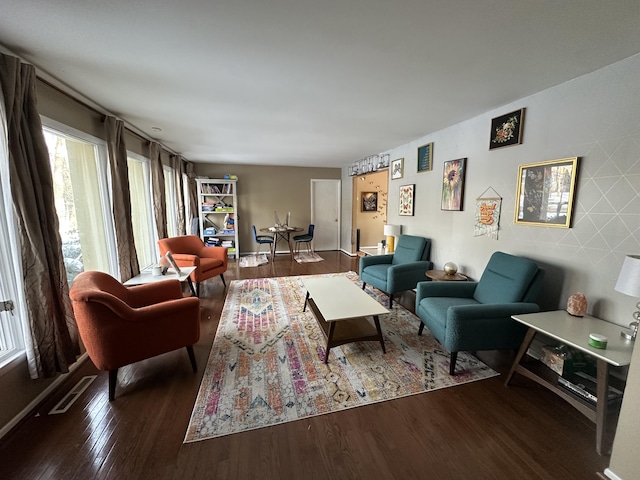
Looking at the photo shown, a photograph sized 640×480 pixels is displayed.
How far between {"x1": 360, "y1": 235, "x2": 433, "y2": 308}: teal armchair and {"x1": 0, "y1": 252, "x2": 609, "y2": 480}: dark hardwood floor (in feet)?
4.82

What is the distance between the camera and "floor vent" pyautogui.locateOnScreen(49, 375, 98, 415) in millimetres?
1716

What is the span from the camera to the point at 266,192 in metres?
6.50

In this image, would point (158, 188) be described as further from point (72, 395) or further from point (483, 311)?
point (483, 311)

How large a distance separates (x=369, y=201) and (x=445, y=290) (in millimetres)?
4439

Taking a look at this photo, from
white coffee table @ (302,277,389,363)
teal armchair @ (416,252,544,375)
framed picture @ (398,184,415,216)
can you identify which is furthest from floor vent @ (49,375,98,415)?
framed picture @ (398,184,415,216)

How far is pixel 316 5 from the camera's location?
121cm

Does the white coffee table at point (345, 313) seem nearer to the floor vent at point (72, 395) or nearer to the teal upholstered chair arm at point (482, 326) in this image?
the teal upholstered chair arm at point (482, 326)

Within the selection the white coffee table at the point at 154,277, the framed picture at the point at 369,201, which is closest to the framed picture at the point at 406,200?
the framed picture at the point at 369,201

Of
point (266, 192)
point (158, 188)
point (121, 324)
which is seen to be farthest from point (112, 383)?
point (266, 192)

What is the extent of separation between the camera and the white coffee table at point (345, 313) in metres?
2.21

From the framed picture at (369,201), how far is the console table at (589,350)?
16.6 feet

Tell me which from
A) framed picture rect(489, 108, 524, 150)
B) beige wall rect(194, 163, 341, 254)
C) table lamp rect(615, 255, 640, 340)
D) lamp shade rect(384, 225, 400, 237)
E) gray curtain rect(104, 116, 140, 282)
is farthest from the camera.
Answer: beige wall rect(194, 163, 341, 254)

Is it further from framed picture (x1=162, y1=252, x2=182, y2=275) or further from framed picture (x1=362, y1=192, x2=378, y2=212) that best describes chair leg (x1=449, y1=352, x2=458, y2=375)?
framed picture (x1=362, y1=192, x2=378, y2=212)

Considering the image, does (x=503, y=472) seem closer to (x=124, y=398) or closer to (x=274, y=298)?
(x=124, y=398)
